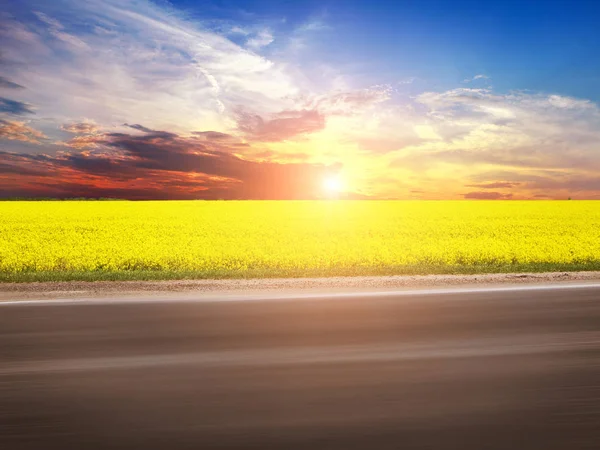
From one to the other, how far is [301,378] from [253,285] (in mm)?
5091

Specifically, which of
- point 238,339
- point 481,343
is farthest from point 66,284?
point 481,343

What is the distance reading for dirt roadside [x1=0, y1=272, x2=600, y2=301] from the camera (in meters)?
8.49

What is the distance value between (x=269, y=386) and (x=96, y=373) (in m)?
1.49

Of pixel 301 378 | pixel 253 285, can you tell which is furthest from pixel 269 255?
pixel 301 378

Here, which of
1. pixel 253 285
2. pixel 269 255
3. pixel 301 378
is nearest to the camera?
pixel 301 378

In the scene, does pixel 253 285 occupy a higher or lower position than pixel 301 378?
lower

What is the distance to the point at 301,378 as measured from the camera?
4168 millimetres

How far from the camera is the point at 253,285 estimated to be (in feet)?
30.1

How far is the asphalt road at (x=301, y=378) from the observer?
10.6ft

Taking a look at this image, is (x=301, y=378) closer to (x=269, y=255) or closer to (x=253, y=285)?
(x=253, y=285)

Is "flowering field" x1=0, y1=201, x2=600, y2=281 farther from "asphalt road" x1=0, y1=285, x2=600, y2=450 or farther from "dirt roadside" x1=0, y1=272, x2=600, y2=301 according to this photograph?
"asphalt road" x1=0, y1=285, x2=600, y2=450

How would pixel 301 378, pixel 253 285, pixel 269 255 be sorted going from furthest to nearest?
pixel 269 255, pixel 253 285, pixel 301 378

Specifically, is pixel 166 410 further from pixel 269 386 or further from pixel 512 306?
pixel 512 306

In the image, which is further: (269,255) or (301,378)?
(269,255)
